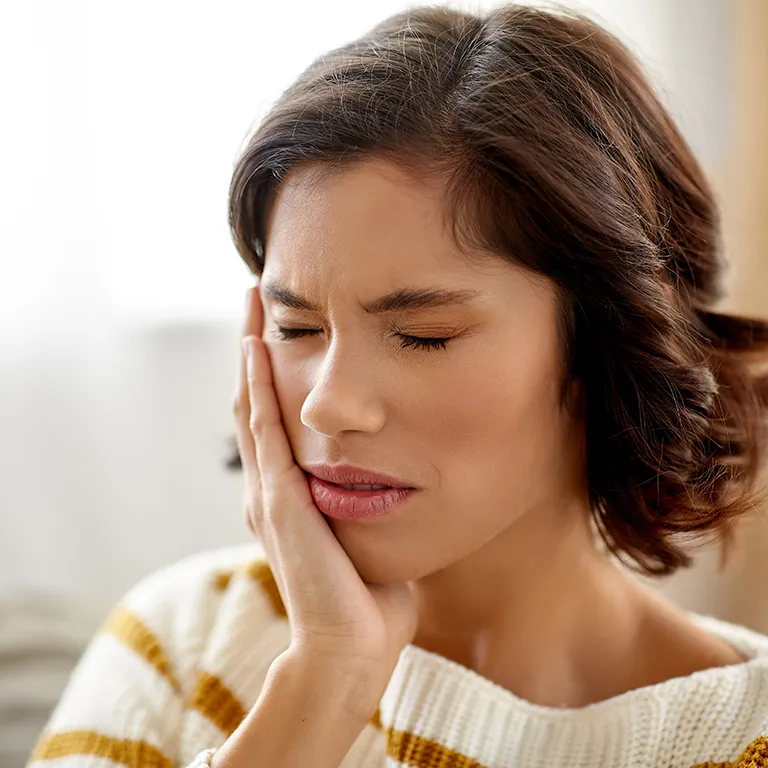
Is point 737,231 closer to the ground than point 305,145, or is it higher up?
closer to the ground

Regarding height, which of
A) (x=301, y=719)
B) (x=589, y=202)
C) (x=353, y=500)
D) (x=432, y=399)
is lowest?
(x=301, y=719)

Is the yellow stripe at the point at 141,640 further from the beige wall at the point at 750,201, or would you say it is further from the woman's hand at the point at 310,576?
the beige wall at the point at 750,201

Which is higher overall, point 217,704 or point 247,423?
point 247,423

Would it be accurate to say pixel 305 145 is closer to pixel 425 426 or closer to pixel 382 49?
pixel 382 49

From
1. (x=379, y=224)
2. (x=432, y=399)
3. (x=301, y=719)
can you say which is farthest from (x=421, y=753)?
(x=379, y=224)

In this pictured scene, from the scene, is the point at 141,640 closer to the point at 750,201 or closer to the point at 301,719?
the point at 301,719

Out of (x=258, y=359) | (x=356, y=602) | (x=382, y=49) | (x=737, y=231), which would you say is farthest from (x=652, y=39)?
(x=356, y=602)

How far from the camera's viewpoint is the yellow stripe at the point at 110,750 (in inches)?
41.8

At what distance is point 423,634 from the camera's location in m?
1.17

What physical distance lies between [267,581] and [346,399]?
0.39 m

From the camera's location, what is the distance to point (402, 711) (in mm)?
1080

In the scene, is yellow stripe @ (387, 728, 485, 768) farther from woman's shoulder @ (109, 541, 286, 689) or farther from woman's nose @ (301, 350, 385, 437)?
woman's nose @ (301, 350, 385, 437)

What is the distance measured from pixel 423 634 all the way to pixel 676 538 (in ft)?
0.99

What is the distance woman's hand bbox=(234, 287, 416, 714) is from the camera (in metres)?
0.98
